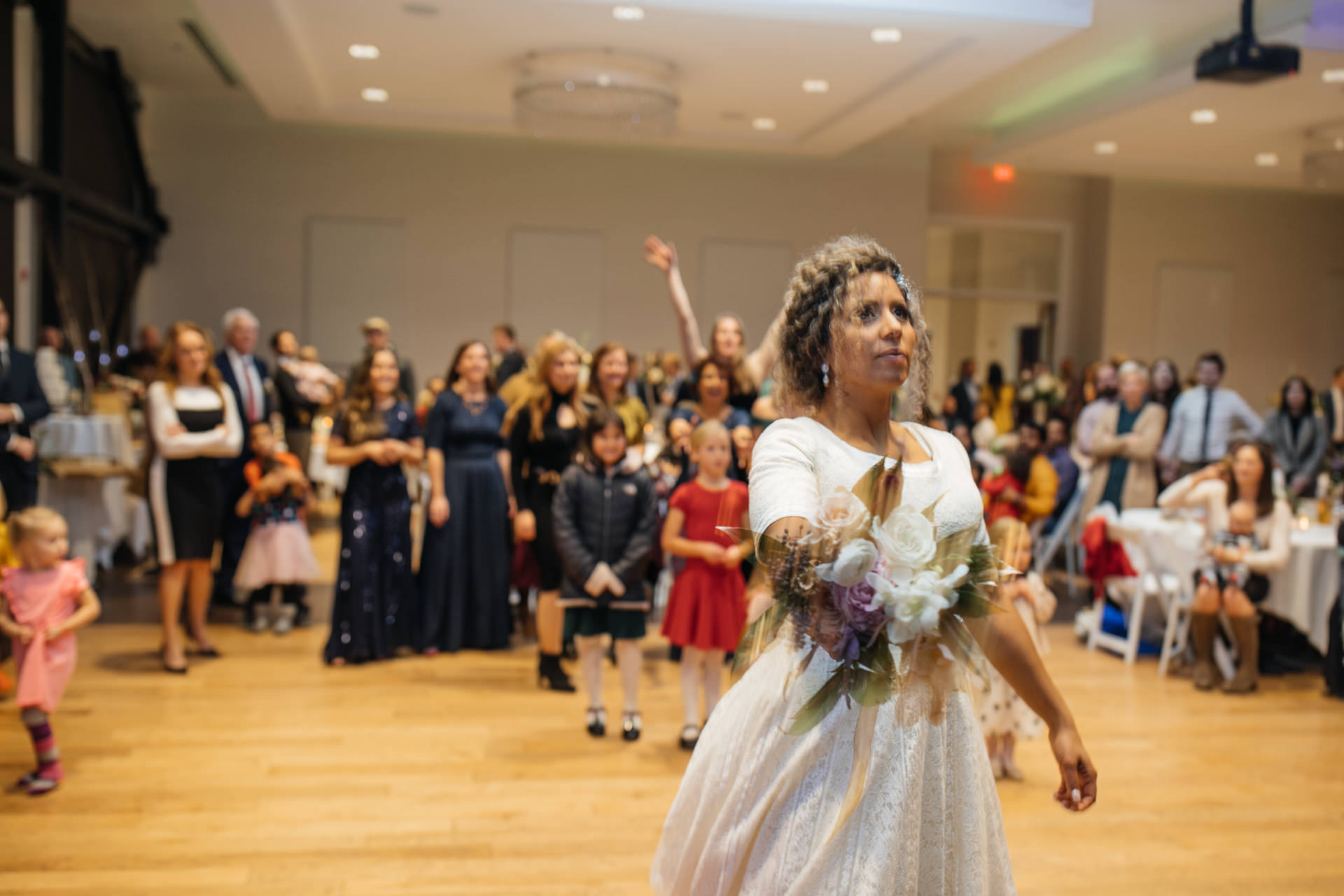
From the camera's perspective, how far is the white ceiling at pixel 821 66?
722 centimetres

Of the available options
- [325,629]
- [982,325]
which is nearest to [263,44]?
[325,629]

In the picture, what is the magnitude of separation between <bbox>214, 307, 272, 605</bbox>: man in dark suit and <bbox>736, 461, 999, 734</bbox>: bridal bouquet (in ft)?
16.5

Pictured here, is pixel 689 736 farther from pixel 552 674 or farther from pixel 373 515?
Answer: pixel 373 515

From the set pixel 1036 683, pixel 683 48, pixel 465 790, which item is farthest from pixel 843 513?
pixel 683 48

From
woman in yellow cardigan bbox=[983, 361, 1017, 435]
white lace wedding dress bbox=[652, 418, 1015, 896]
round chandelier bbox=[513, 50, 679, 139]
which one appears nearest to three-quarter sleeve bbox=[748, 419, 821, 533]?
white lace wedding dress bbox=[652, 418, 1015, 896]

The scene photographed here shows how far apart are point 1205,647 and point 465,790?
3696 mm

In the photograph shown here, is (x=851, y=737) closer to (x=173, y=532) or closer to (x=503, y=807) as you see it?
(x=503, y=807)

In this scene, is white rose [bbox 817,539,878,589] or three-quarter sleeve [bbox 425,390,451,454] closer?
white rose [bbox 817,539,878,589]

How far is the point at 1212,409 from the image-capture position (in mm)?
7395

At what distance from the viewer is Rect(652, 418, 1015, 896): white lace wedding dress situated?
1377 mm

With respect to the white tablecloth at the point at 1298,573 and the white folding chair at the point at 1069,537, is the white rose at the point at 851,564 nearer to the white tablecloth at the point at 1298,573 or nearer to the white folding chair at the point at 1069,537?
the white tablecloth at the point at 1298,573

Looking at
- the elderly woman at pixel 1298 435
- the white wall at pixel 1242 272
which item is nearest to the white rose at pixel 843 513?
the elderly woman at pixel 1298 435

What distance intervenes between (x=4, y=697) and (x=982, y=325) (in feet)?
44.0

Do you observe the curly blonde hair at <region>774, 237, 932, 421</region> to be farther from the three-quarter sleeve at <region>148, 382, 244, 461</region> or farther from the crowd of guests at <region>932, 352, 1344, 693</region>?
the three-quarter sleeve at <region>148, 382, 244, 461</region>
